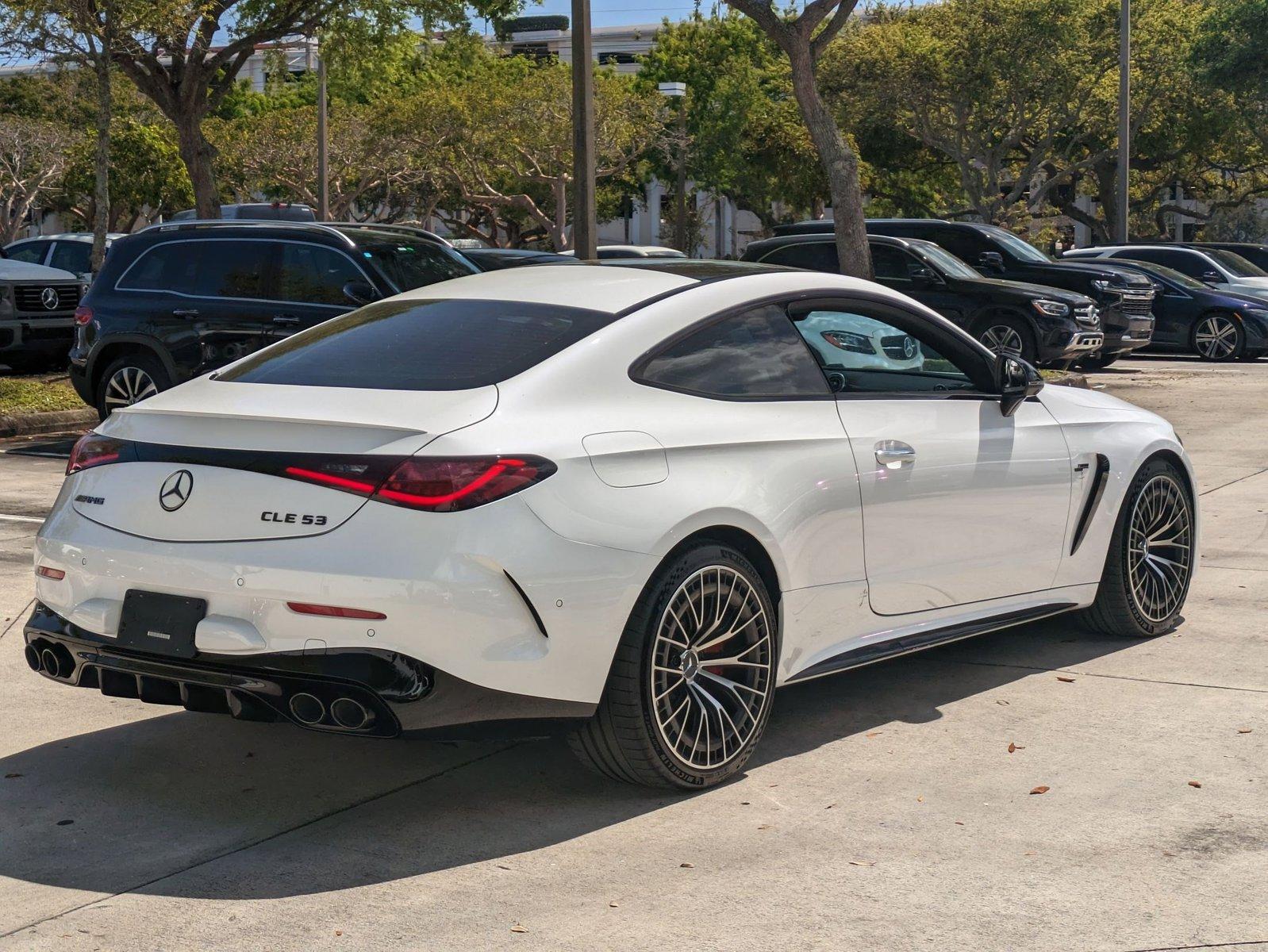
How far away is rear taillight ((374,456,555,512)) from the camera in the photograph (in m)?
4.43

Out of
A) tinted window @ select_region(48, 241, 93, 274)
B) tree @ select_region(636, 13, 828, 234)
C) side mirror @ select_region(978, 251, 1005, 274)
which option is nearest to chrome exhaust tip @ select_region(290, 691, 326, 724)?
side mirror @ select_region(978, 251, 1005, 274)

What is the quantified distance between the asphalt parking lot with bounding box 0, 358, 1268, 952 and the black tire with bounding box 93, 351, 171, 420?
7584mm

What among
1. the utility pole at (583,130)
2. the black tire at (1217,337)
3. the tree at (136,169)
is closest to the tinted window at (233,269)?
the utility pole at (583,130)

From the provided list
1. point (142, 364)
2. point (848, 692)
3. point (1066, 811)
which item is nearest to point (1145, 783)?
point (1066, 811)

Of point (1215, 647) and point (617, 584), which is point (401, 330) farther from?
point (1215, 647)

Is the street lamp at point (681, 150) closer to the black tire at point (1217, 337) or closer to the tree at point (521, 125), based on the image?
the tree at point (521, 125)

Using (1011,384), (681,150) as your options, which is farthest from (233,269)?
(681,150)

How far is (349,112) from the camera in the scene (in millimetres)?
59125

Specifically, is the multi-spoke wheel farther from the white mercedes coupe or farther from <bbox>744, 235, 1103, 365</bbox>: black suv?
the white mercedes coupe

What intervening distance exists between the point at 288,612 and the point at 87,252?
2333 cm

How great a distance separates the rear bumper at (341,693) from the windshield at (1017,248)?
738 inches

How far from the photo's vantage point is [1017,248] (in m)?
22.6

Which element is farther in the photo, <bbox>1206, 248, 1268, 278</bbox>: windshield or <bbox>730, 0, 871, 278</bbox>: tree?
<bbox>1206, 248, 1268, 278</bbox>: windshield

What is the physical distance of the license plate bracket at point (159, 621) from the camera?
4582 millimetres
